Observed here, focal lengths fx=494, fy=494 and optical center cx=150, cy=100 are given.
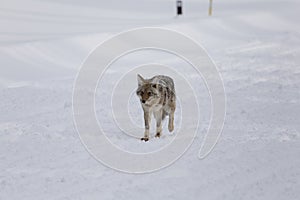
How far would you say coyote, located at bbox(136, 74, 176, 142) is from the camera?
6.44 metres

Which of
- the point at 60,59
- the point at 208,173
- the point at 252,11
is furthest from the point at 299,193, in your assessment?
the point at 252,11

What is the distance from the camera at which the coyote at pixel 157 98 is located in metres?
6.44

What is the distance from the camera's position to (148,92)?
6.40 meters

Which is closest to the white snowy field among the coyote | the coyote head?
the coyote

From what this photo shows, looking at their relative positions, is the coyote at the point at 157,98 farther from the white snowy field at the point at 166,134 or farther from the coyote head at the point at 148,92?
the white snowy field at the point at 166,134

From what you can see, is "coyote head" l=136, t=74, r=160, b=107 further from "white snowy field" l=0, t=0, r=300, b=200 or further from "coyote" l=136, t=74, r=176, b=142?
"white snowy field" l=0, t=0, r=300, b=200

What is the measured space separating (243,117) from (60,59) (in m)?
6.44

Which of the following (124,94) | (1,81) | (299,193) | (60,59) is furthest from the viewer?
(60,59)

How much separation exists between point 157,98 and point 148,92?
0.69 ft

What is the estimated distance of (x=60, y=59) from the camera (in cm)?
1316

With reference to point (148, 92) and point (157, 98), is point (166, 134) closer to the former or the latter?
point (157, 98)

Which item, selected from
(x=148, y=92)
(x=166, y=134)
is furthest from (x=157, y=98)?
(x=166, y=134)

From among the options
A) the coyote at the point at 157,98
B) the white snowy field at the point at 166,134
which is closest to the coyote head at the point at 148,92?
the coyote at the point at 157,98

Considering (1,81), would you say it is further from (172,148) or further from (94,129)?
(172,148)
